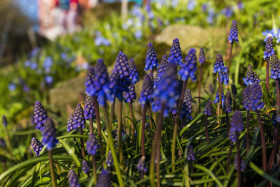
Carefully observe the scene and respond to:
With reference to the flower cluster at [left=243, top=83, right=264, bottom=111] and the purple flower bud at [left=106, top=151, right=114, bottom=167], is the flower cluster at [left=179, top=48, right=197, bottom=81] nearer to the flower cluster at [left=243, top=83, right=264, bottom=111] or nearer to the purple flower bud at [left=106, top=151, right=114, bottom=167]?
the flower cluster at [left=243, top=83, right=264, bottom=111]

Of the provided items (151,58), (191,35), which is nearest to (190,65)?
(151,58)

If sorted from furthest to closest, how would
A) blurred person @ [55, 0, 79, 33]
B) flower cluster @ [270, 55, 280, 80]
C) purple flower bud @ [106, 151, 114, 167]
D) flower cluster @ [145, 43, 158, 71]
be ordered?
blurred person @ [55, 0, 79, 33]
flower cluster @ [270, 55, 280, 80]
flower cluster @ [145, 43, 158, 71]
purple flower bud @ [106, 151, 114, 167]

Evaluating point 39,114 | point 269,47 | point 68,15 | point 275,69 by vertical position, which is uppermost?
point 68,15

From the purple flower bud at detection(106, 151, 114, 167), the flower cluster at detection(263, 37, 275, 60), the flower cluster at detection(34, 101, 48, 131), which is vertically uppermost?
the flower cluster at detection(263, 37, 275, 60)

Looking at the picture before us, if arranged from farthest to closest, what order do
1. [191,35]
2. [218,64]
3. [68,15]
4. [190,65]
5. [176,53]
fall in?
1. [68,15]
2. [191,35]
3. [218,64]
4. [176,53]
5. [190,65]

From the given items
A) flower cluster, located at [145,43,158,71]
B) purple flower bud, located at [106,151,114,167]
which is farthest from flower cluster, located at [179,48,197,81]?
purple flower bud, located at [106,151,114,167]

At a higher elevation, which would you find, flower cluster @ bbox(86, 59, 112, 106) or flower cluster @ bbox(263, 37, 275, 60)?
flower cluster @ bbox(263, 37, 275, 60)

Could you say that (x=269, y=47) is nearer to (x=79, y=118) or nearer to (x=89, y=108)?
(x=89, y=108)

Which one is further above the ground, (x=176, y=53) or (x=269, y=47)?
(x=269, y=47)

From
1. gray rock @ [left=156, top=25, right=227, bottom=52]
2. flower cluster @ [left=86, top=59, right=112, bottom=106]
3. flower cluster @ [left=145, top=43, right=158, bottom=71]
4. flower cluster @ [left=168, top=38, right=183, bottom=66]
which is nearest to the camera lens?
flower cluster @ [left=86, top=59, right=112, bottom=106]

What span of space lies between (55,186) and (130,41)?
23.3ft

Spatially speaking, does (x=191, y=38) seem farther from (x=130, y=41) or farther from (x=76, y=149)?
(x=76, y=149)

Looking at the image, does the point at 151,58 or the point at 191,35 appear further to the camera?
the point at 191,35

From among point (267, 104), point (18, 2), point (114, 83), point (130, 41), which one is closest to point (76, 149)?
point (114, 83)
